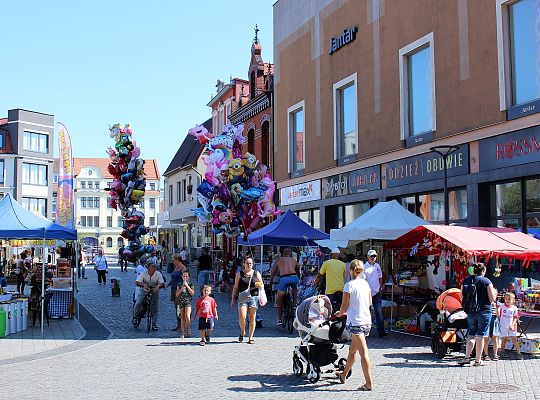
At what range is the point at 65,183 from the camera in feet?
75.3

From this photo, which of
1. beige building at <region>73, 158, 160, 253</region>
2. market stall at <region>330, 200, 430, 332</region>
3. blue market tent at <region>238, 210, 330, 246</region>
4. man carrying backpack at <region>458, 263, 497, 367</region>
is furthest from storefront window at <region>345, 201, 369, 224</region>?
beige building at <region>73, 158, 160, 253</region>

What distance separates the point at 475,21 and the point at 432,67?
202cm

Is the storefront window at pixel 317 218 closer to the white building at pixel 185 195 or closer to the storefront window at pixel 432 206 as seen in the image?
the storefront window at pixel 432 206

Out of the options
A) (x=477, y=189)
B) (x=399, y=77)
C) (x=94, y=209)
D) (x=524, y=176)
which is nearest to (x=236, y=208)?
(x=399, y=77)

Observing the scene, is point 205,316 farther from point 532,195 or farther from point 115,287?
point 115,287

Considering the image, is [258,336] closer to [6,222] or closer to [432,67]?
[6,222]

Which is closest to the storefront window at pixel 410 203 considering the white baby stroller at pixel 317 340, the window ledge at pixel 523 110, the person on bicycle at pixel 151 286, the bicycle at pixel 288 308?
the window ledge at pixel 523 110

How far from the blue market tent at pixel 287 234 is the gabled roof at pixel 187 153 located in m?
28.3

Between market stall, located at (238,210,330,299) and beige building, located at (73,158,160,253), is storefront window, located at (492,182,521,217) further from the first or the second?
beige building, located at (73,158,160,253)

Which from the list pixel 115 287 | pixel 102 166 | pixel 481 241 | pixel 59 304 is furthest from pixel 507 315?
pixel 102 166

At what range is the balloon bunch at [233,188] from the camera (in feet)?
72.5

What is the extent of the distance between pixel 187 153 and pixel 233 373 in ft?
146

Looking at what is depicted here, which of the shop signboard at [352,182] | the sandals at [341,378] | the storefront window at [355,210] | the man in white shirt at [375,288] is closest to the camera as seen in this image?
the sandals at [341,378]

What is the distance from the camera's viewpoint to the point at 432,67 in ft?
58.0
